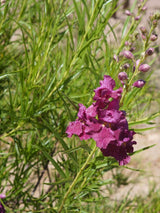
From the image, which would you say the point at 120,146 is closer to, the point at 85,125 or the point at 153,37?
the point at 85,125

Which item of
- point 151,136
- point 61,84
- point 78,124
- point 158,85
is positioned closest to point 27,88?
point 61,84

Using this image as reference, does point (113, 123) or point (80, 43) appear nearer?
point (113, 123)

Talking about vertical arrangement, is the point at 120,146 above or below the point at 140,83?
below

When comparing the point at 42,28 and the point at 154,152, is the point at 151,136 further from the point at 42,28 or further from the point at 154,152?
the point at 42,28

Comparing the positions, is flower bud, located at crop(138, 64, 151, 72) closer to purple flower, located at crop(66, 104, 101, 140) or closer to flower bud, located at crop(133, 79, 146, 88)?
flower bud, located at crop(133, 79, 146, 88)

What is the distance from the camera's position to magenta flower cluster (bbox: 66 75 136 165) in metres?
0.59

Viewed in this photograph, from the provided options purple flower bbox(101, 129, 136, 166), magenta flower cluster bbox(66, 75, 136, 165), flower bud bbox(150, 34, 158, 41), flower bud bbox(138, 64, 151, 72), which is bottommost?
purple flower bbox(101, 129, 136, 166)

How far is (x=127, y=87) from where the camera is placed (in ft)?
2.11

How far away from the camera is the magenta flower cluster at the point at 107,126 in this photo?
0.59m

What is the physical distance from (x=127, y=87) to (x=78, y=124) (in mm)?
132

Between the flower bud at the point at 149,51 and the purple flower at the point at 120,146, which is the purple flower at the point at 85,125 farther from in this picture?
the flower bud at the point at 149,51

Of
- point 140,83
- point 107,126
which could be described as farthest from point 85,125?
point 140,83

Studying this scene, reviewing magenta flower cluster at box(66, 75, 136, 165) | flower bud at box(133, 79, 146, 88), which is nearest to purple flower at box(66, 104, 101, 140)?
magenta flower cluster at box(66, 75, 136, 165)

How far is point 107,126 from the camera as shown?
60 centimetres
